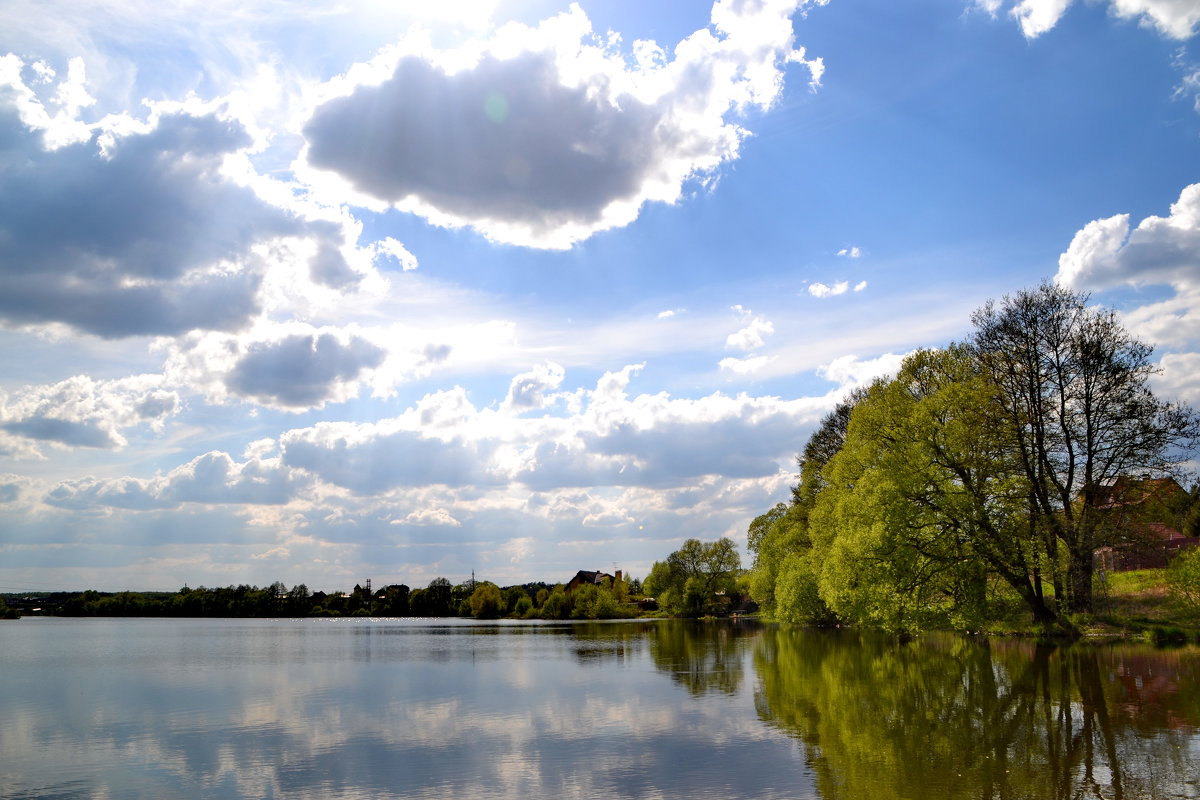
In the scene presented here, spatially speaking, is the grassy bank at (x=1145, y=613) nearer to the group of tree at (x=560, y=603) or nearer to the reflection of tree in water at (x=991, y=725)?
the reflection of tree in water at (x=991, y=725)

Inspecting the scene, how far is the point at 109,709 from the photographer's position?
100ft

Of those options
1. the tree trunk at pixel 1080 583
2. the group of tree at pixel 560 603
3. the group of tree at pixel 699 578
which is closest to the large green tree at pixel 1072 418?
the tree trunk at pixel 1080 583

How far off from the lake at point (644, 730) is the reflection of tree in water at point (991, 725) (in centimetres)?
8

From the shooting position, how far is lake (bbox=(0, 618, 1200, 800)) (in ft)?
55.4

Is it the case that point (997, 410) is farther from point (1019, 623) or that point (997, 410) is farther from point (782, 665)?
point (782, 665)

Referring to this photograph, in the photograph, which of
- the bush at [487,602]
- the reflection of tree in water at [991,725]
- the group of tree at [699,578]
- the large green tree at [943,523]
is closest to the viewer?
the reflection of tree in water at [991,725]

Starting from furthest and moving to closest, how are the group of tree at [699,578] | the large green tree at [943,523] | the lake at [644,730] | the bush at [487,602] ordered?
the bush at [487,602] < the group of tree at [699,578] < the large green tree at [943,523] < the lake at [644,730]

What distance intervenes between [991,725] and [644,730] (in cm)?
912

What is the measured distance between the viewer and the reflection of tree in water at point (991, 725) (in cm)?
1590

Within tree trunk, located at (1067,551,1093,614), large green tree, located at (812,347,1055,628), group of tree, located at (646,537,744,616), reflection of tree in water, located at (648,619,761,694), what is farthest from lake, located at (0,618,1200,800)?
group of tree, located at (646,537,744,616)

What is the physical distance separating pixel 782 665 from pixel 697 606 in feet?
312

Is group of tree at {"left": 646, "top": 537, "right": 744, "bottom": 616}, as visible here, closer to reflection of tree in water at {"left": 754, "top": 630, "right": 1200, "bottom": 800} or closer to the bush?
the bush

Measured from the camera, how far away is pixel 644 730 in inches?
923

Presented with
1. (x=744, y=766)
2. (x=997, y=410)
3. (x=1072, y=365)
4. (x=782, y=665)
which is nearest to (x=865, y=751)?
(x=744, y=766)
